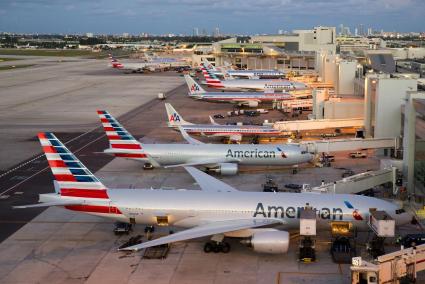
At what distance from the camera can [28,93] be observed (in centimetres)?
11800

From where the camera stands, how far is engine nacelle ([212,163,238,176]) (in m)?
48.9

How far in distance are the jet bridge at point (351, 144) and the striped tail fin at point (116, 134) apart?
16698 mm

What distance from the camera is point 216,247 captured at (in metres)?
31.3

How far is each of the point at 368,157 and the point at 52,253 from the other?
36.9 meters

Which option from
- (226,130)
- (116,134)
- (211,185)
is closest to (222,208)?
(211,185)

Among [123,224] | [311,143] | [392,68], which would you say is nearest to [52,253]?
[123,224]

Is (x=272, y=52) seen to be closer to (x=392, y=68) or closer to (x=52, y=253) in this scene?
(x=392, y=68)

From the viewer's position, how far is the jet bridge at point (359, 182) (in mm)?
37991

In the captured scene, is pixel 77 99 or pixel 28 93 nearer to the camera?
pixel 77 99

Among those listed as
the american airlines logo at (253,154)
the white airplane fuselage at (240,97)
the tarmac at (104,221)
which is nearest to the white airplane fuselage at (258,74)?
the tarmac at (104,221)

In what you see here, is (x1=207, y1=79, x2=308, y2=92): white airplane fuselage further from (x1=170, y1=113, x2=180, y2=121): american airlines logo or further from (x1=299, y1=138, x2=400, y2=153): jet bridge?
(x1=299, y1=138, x2=400, y2=153): jet bridge

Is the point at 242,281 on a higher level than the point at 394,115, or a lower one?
lower

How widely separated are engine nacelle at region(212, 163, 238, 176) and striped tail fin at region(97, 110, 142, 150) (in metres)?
7.68

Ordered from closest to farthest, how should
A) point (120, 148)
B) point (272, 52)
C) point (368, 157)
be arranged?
point (120, 148)
point (368, 157)
point (272, 52)
